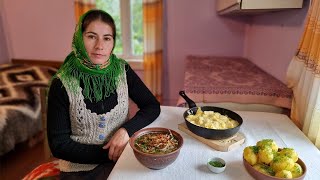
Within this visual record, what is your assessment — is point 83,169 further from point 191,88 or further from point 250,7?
Answer: point 250,7

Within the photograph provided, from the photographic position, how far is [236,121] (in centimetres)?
104

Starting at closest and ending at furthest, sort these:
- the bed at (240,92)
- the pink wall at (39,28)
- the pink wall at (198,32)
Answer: the bed at (240,92) < the pink wall at (198,32) < the pink wall at (39,28)

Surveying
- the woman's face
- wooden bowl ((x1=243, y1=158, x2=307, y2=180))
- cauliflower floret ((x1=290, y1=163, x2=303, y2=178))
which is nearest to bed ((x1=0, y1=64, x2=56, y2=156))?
the woman's face

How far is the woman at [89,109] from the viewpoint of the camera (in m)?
1.10

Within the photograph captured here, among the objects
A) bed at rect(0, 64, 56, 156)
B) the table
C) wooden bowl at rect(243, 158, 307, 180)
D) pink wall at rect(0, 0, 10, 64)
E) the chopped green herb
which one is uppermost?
pink wall at rect(0, 0, 10, 64)

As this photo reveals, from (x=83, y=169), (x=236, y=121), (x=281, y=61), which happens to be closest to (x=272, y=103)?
(x=281, y=61)

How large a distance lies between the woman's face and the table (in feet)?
1.29

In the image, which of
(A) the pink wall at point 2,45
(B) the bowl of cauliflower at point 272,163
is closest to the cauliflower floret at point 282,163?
(B) the bowl of cauliflower at point 272,163

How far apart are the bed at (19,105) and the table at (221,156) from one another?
4.95 feet

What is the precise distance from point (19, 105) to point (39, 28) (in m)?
1.19

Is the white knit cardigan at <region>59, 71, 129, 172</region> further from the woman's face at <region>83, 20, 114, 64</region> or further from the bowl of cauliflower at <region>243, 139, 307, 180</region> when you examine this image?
the bowl of cauliflower at <region>243, 139, 307, 180</region>

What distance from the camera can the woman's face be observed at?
114 cm

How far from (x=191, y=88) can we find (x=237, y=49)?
4.40ft

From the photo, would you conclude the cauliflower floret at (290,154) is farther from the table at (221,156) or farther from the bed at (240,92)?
the bed at (240,92)
